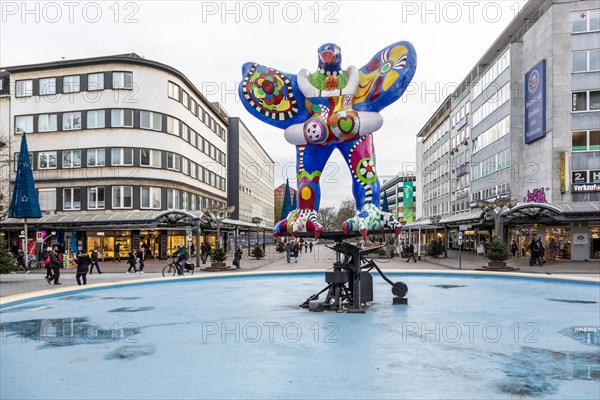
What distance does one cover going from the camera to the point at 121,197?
4381cm

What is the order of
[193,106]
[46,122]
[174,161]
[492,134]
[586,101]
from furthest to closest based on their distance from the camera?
[193,106] → [492,134] → [174,161] → [46,122] → [586,101]

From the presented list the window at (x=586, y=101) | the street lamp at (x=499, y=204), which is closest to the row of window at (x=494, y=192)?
the window at (x=586, y=101)

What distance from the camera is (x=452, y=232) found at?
222ft

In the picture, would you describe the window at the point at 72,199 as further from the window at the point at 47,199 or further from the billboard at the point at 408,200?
the billboard at the point at 408,200

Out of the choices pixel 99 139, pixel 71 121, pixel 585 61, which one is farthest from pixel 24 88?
pixel 585 61

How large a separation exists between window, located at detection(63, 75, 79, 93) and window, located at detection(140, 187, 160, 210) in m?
11.1

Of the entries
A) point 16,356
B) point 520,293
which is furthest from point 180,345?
point 520,293

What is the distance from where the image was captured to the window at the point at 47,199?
147ft

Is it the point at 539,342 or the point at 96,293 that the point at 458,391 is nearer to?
the point at 539,342

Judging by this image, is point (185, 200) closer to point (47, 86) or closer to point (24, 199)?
point (47, 86)

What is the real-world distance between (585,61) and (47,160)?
4558 cm

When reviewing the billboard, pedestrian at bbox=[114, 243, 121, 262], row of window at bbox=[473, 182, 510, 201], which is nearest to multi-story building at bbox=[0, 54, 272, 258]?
pedestrian at bbox=[114, 243, 121, 262]

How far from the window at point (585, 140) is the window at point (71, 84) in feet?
136

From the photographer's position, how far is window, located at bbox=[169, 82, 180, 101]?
47750 mm
